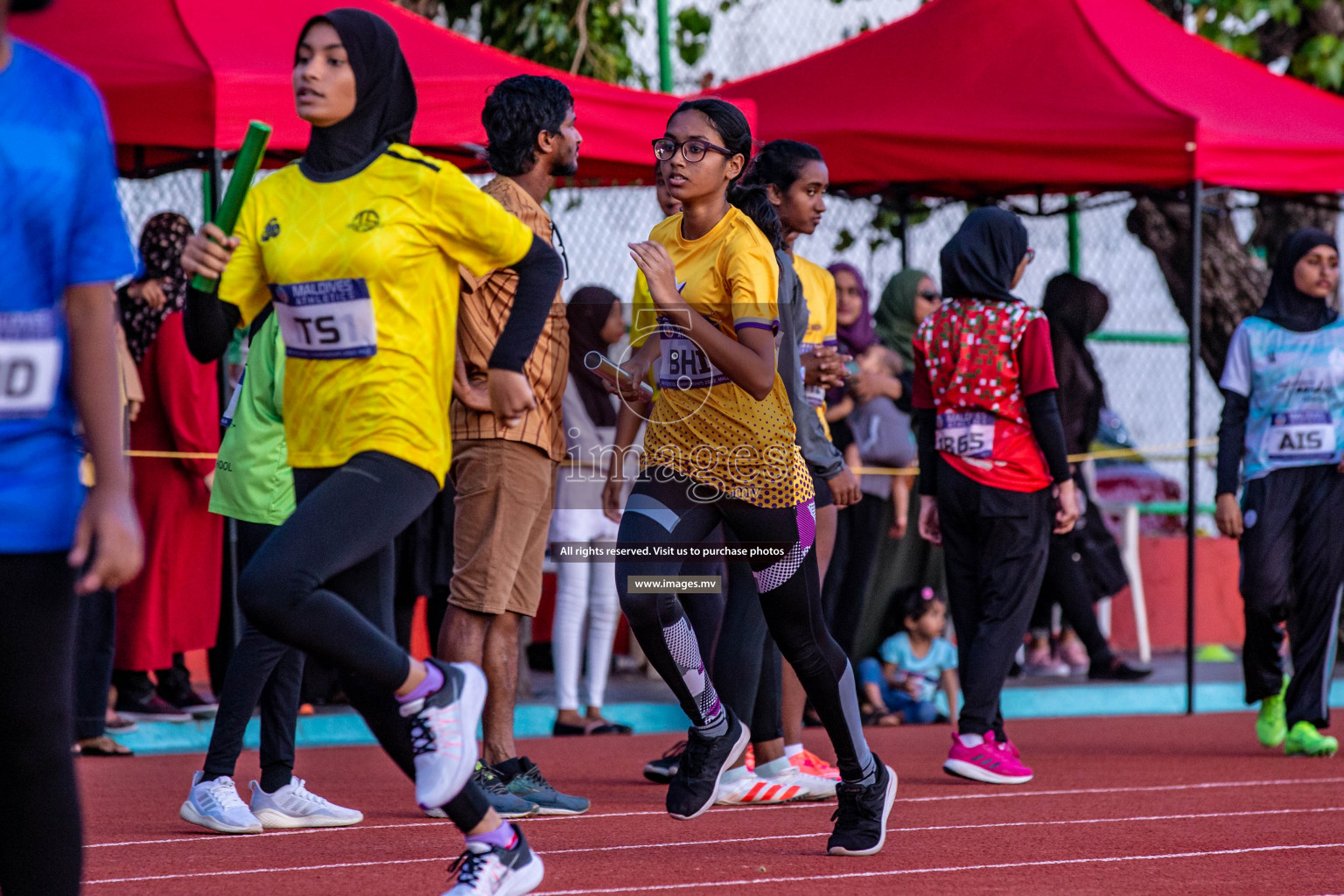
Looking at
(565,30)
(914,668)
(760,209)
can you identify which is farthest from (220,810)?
(565,30)

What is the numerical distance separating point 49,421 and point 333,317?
107 centimetres

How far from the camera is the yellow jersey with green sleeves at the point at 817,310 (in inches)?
239

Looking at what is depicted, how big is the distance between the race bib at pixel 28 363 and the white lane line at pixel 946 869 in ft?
6.41

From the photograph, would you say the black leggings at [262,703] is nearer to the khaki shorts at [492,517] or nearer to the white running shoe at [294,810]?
the white running shoe at [294,810]

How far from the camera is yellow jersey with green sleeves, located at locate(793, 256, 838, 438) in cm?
608

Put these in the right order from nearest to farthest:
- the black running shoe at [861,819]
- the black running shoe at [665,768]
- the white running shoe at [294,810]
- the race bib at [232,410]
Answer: the black running shoe at [861,819] < the white running shoe at [294,810] < the race bib at [232,410] < the black running shoe at [665,768]

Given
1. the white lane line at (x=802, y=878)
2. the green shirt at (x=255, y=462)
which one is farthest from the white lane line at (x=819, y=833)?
the green shirt at (x=255, y=462)

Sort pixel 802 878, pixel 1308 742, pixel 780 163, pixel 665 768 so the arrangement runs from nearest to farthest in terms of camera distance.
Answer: pixel 802 878 → pixel 780 163 → pixel 665 768 → pixel 1308 742

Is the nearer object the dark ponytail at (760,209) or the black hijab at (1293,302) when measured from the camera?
the dark ponytail at (760,209)

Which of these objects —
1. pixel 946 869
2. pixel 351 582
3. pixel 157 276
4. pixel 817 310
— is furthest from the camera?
pixel 157 276

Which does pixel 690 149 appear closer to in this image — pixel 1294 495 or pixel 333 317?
pixel 333 317

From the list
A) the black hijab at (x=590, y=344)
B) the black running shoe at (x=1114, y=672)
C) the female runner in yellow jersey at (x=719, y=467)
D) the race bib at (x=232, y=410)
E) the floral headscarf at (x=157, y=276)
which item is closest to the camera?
the female runner in yellow jersey at (x=719, y=467)

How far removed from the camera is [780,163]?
5938mm

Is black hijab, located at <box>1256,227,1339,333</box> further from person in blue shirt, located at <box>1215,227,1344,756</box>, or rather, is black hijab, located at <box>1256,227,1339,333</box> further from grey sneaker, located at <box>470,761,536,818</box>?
grey sneaker, located at <box>470,761,536,818</box>
